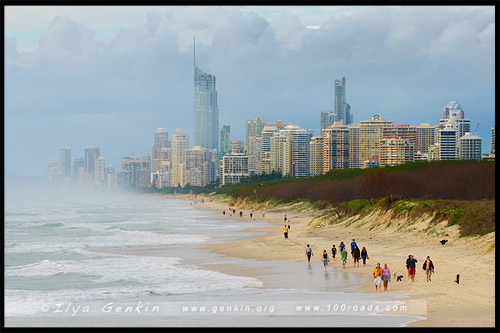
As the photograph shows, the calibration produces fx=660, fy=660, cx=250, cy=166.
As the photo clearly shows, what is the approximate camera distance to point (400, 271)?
100.0ft

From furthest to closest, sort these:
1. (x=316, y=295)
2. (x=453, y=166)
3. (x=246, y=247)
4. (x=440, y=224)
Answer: (x=453, y=166)
(x=246, y=247)
(x=440, y=224)
(x=316, y=295)

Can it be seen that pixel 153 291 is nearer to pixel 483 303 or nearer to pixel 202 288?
pixel 202 288

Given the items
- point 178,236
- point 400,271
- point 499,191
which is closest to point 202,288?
point 400,271

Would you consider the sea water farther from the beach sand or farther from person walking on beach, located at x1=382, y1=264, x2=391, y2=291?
the beach sand

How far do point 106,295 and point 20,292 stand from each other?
13.0 ft

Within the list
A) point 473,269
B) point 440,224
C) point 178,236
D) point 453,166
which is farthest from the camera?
point 453,166

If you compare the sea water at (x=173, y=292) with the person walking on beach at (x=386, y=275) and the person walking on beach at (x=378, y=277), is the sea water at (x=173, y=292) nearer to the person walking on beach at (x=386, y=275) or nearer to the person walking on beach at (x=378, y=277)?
the person walking on beach at (x=378, y=277)

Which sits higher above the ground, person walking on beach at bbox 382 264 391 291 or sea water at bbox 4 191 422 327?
person walking on beach at bbox 382 264 391 291

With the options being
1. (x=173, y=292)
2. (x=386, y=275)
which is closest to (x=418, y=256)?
(x=386, y=275)

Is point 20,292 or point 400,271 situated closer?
point 20,292

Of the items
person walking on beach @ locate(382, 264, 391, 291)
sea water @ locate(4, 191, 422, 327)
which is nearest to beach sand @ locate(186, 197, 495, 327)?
person walking on beach @ locate(382, 264, 391, 291)

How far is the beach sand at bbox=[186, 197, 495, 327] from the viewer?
2086 cm

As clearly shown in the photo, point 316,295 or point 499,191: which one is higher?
point 499,191

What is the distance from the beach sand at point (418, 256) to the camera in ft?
68.4
